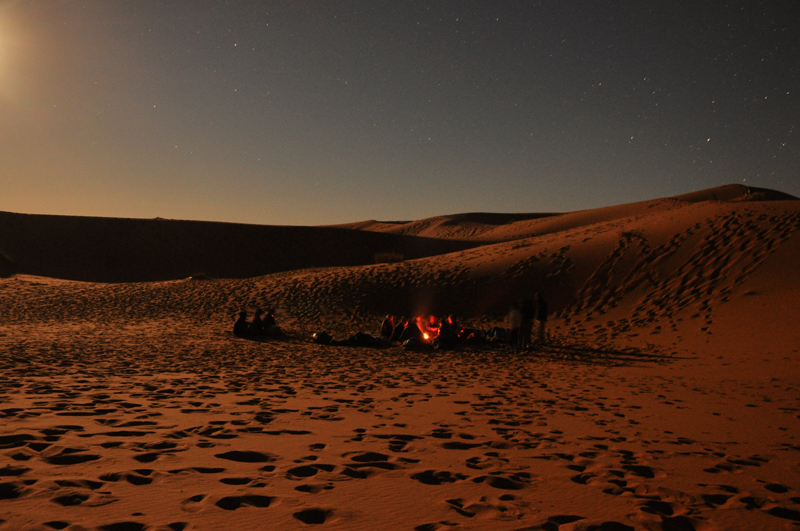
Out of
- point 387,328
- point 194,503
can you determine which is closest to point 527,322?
point 387,328

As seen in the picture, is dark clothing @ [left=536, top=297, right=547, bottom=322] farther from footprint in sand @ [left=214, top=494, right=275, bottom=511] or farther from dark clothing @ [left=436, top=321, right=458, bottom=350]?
footprint in sand @ [left=214, top=494, right=275, bottom=511]

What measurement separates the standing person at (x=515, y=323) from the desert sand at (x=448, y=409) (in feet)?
2.39

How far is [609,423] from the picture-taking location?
17.5 feet

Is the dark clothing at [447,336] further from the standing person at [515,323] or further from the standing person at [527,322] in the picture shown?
the standing person at [527,322]

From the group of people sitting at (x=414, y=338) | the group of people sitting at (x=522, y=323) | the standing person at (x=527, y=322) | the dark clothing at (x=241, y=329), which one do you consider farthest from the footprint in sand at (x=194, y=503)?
the dark clothing at (x=241, y=329)

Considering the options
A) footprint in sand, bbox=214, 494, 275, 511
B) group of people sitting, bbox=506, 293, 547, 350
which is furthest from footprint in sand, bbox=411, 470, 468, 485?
group of people sitting, bbox=506, 293, 547, 350

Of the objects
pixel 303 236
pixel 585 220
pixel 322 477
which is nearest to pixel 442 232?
pixel 585 220

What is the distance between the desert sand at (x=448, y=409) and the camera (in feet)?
10.00

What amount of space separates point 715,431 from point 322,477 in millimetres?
4039

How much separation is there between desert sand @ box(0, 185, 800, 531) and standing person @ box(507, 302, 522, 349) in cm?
73

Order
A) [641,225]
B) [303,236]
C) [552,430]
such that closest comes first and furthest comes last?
[552,430] < [641,225] < [303,236]

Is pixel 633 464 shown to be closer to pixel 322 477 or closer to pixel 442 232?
pixel 322 477

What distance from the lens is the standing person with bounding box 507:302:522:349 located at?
12664 millimetres

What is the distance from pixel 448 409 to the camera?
19.4ft
